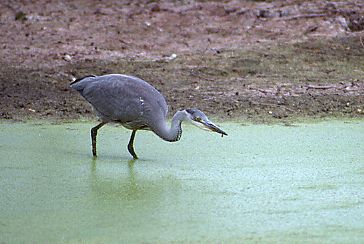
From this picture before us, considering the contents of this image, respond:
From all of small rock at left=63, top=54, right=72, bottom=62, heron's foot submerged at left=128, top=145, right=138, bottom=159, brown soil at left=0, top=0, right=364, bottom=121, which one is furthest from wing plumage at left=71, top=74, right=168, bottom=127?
small rock at left=63, top=54, right=72, bottom=62

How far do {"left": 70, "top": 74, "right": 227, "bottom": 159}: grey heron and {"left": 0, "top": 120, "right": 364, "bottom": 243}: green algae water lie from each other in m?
0.21

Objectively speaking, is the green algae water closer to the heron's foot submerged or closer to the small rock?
the heron's foot submerged

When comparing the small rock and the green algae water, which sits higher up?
the green algae water

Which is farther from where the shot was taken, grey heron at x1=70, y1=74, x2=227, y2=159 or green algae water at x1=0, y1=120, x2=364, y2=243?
grey heron at x1=70, y1=74, x2=227, y2=159

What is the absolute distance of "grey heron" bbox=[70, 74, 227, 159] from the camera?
6137mm

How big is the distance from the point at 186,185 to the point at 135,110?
83 centimetres

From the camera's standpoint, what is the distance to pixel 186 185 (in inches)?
218

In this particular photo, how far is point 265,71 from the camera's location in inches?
331

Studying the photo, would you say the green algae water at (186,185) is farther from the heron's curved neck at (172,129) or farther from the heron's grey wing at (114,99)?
the heron's grey wing at (114,99)

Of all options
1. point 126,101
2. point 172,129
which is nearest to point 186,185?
point 172,129

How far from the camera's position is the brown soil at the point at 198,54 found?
25.5ft

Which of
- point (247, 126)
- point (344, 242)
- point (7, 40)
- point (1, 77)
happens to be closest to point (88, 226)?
point (344, 242)

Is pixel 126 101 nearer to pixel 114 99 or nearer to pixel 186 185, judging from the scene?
pixel 114 99

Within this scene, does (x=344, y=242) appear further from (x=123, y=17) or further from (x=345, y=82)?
(x=123, y=17)
